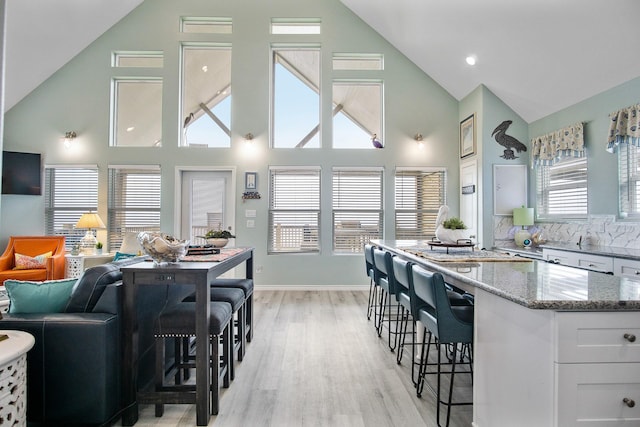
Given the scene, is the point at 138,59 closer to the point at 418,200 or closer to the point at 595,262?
the point at 418,200

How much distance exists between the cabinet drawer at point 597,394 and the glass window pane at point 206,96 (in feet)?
17.6

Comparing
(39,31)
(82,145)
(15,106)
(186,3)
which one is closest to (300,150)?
(186,3)

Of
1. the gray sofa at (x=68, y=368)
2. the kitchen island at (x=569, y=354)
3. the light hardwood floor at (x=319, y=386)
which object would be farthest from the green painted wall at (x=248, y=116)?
the kitchen island at (x=569, y=354)

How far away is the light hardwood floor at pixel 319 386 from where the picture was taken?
2.01 meters

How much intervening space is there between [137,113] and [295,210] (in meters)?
3.15

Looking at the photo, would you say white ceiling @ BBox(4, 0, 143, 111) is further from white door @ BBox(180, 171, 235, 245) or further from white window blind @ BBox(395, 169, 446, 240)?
white window blind @ BBox(395, 169, 446, 240)

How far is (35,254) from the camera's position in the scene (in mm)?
4988

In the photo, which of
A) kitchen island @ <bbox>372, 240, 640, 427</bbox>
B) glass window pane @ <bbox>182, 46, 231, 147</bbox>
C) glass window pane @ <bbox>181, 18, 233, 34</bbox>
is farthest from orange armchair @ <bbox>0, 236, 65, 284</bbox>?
kitchen island @ <bbox>372, 240, 640, 427</bbox>

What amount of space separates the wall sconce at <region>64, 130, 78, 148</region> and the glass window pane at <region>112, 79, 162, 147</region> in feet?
1.92

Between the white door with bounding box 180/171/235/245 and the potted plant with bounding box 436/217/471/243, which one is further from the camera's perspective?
the white door with bounding box 180/171/235/245

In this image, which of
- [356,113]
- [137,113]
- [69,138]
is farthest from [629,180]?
[69,138]

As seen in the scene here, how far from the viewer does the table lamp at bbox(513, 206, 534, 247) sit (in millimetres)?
4695

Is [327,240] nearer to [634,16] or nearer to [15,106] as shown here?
[634,16]

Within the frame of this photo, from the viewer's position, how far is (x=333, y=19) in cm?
565
